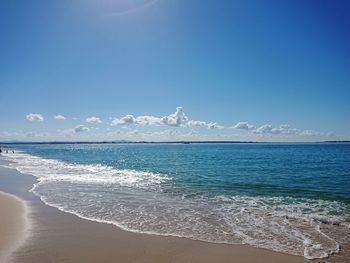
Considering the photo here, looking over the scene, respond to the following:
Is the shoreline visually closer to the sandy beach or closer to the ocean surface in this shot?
the sandy beach

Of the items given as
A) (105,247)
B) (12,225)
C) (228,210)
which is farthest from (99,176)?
(105,247)

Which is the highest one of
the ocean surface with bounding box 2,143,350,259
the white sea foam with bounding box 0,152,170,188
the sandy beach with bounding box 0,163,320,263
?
the sandy beach with bounding box 0,163,320,263

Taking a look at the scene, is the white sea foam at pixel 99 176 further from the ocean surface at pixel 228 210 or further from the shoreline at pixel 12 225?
the shoreline at pixel 12 225

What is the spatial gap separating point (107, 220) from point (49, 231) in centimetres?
263

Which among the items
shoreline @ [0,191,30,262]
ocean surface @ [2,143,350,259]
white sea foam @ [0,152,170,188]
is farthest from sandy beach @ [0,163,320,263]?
white sea foam @ [0,152,170,188]

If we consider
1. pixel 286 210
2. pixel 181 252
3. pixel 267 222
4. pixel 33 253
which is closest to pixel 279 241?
pixel 267 222

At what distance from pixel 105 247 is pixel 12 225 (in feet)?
15.8

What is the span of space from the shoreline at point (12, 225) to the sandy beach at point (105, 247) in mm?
32

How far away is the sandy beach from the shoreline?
0.10ft

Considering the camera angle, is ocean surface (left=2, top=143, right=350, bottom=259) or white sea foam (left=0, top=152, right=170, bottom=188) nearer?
ocean surface (left=2, top=143, right=350, bottom=259)

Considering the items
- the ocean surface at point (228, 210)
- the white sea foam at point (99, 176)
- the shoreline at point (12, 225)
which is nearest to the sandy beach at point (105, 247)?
the shoreline at point (12, 225)

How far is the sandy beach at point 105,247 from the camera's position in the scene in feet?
31.2

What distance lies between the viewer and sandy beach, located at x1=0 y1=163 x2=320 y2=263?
9.51 m

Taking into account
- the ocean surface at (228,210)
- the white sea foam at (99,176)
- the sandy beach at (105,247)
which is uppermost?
the sandy beach at (105,247)
